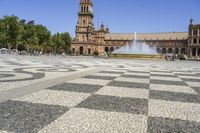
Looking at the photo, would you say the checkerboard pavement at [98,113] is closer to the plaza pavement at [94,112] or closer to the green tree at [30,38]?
the plaza pavement at [94,112]

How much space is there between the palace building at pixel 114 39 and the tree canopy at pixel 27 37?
30.8 ft

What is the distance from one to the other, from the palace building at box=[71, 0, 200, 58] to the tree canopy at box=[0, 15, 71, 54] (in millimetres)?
9385

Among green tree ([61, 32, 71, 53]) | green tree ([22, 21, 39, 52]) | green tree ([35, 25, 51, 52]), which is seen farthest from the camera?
green tree ([61, 32, 71, 53])

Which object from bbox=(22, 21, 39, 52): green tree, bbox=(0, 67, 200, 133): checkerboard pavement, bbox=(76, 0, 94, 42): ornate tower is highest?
bbox=(76, 0, 94, 42): ornate tower

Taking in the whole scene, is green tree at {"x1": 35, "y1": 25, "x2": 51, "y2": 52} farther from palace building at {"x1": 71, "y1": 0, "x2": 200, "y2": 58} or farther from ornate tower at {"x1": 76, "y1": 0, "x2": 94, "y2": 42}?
ornate tower at {"x1": 76, "y1": 0, "x2": 94, "y2": 42}

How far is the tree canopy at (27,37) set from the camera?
246 ft

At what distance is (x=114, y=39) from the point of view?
14612 centimetres

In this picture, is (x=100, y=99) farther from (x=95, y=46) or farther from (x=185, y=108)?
(x=95, y=46)

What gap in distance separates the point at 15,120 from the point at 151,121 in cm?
185

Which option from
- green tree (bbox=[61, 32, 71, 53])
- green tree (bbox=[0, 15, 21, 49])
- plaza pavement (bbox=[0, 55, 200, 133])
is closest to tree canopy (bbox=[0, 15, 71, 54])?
green tree (bbox=[0, 15, 21, 49])

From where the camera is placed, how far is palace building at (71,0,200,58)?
377ft

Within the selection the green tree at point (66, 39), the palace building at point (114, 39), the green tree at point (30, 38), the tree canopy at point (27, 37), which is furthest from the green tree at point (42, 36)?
the green tree at point (66, 39)

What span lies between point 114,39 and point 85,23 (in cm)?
3428

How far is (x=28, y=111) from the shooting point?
4.09 m
